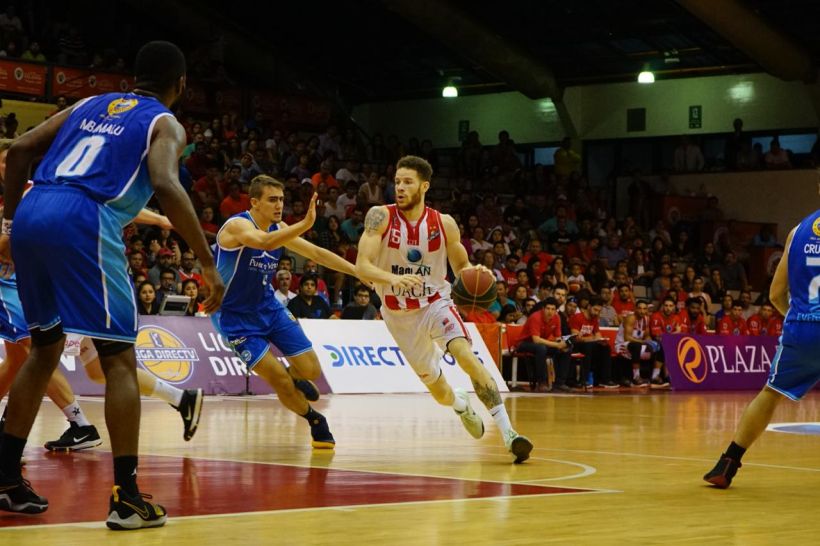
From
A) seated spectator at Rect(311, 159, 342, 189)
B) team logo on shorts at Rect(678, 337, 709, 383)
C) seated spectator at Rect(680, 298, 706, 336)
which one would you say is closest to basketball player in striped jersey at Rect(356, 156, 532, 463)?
team logo on shorts at Rect(678, 337, 709, 383)

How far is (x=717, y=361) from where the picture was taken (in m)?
21.1

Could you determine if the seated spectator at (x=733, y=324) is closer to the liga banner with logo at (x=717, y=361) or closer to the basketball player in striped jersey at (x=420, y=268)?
the liga banner with logo at (x=717, y=361)

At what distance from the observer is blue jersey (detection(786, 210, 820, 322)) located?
7316 mm

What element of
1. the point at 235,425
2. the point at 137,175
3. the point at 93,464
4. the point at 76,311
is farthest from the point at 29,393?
the point at 235,425

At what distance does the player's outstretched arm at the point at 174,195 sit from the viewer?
533cm

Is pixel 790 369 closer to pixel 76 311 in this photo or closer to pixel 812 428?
pixel 76 311

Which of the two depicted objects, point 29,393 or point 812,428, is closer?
point 29,393

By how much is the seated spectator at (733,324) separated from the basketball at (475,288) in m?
14.0

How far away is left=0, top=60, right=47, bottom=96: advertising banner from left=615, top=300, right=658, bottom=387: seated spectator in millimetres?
11326

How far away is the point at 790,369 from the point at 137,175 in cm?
383

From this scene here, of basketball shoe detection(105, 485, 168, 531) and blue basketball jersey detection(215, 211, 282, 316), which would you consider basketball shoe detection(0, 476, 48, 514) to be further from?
blue basketball jersey detection(215, 211, 282, 316)

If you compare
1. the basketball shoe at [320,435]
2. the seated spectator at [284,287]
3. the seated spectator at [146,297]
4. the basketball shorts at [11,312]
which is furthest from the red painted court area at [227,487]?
the seated spectator at [284,287]

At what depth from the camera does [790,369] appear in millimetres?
7301

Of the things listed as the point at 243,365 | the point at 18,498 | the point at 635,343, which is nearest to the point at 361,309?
the point at 243,365
